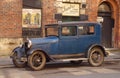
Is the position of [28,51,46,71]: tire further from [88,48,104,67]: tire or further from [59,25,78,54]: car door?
[88,48,104,67]: tire

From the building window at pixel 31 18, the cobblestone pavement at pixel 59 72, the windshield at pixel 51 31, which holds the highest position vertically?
the building window at pixel 31 18

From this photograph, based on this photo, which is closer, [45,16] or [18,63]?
[18,63]


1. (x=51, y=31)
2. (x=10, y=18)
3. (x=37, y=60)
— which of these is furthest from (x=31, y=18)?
(x=37, y=60)

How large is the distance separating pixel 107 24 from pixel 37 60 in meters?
10.1

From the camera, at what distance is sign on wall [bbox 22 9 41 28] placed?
20.1 metres

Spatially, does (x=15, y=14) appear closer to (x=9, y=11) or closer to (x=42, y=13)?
(x=9, y=11)

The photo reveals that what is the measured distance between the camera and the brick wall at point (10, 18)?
1944 cm

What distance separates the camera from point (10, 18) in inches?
773

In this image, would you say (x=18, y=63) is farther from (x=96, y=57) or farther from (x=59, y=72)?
(x=96, y=57)

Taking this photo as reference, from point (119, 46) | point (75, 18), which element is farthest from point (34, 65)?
point (119, 46)

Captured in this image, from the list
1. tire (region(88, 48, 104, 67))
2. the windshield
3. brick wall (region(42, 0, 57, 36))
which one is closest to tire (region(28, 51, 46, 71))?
the windshield

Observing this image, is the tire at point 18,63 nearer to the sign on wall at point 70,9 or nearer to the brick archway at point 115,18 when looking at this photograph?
the sign on wall at point 70,9

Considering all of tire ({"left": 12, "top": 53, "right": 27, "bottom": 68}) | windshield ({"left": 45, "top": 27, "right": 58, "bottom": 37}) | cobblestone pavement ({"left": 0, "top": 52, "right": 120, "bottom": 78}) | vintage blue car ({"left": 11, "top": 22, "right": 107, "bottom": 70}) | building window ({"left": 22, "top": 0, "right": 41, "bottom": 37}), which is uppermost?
building window ({"left": 22, "top": 0, "right": 41, "bottom": 37})

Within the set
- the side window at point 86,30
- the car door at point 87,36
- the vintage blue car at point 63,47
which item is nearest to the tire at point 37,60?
the vintage blue car at point 63,47
